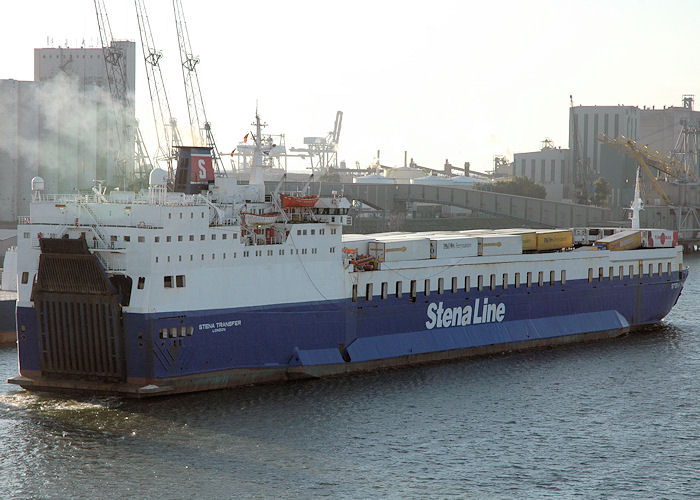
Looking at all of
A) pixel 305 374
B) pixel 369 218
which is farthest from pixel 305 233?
pixel 369 218

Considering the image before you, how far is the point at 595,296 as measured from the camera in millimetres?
52000

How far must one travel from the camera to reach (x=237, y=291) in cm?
3644

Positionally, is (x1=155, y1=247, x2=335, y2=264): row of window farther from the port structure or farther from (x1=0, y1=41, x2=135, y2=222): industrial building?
the port structure

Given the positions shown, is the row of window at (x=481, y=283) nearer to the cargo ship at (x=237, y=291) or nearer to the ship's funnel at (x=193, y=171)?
the cargo ship at (x=237, y=291)

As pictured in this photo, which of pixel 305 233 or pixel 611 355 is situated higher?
pixel 305 233

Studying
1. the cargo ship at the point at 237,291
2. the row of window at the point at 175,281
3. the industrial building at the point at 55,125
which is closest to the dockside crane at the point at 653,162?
the industrial building at the point at 55,125

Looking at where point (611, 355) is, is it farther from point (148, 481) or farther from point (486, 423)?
point (148, 481)

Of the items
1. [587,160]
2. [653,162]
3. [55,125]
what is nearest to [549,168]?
[587,160]

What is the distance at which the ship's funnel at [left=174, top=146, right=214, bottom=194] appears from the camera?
40.1 meters

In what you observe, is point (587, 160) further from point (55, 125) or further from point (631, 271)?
point (631, 271)

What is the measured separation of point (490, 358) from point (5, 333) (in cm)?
2502

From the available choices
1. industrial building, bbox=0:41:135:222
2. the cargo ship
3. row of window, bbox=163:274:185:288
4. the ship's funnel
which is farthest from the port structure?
row of window, bbox=163:274:185:288

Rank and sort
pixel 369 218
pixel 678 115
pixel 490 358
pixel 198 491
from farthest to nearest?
pixel 678 115 → pixel 369 218 → pixel 490 358 → pixel 198 491

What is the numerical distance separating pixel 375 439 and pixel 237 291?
870cm
